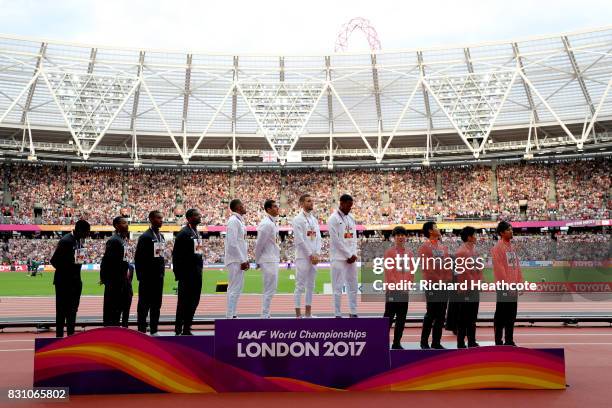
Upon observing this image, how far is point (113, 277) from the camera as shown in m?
9.23

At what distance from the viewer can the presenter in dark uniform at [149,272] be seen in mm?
9227

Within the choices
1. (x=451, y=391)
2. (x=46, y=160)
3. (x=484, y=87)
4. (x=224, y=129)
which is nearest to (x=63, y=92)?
(x=46, y=160)

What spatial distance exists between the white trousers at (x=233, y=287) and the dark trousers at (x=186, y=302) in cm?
64

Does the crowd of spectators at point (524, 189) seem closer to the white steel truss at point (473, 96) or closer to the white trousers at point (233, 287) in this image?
the white steel truss at point (473, 96)

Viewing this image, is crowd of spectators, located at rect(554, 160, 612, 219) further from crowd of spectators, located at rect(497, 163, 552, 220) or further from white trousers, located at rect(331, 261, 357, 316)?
white trousers, located at rect(331, 261, 357, 316)

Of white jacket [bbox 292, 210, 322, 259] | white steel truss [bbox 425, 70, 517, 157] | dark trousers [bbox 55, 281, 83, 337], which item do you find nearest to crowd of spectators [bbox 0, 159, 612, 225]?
white steel truss [bbox 425, 70, 517, 157]

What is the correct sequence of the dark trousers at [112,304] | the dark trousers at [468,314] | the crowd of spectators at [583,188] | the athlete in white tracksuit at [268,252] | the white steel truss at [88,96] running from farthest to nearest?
the crowd of spectators at [583,188] → the white steel truss at [88,96] → the athlete in white tracksuit at [268,252] → the dark trousers at [112,304] → the dark trousers at [468,314]

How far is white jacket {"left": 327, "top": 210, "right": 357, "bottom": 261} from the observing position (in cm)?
959

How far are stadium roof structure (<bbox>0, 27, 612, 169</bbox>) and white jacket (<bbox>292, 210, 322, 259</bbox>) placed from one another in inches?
1424

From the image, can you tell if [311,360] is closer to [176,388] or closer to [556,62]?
[176,388]

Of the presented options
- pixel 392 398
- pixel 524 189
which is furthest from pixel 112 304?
pixel 524 189

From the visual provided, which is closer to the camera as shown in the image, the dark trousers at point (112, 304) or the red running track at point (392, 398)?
the red running track at point (392, 398)

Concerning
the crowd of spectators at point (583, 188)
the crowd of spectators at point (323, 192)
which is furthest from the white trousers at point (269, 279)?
the crowd of spectators at point (583, 188)

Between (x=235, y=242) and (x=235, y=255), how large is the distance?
Result: 23 cm
